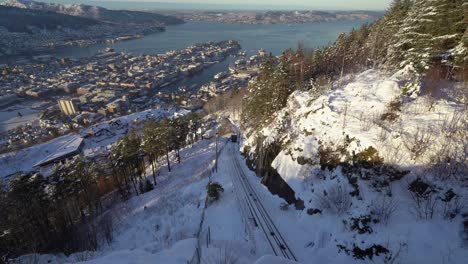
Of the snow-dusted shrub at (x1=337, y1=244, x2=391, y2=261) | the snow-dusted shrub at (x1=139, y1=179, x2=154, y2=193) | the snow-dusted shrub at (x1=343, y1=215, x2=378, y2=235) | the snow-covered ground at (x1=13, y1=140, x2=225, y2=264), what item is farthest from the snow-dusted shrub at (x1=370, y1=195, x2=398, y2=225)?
the snow-dusted shrub at (x1=139, y1=179, x2=154, y2=193)

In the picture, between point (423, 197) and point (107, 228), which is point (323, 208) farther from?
point (107, 228)

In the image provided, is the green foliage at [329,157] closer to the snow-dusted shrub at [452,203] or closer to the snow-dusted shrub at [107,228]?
the snow-dusted shrub at [452,203]

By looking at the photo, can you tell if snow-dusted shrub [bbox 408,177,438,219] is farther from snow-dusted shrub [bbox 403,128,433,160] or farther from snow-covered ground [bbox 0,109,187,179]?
snow-covered ground [bbox 0,109,187,179]

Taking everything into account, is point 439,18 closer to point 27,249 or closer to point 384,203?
point 384,203

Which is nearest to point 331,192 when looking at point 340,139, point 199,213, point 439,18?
point 340,139

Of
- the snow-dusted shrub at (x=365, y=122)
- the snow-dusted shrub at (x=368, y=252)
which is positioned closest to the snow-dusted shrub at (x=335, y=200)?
the snow-dusted shrub at (x=368, y=252)

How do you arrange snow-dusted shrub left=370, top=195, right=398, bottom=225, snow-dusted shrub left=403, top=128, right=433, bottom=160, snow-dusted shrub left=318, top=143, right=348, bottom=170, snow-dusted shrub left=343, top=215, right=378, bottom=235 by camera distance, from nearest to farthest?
snow-dusted shrub left=370, top=195, right=398, bottom=225, snow-dusted shrub left=343, top=215, right=378, bottom=235, snow-dusted shrub left=403, top=128, right=433, bottom=160, snow-dusted shrub left=318, top=143, right=348, bottom=170
